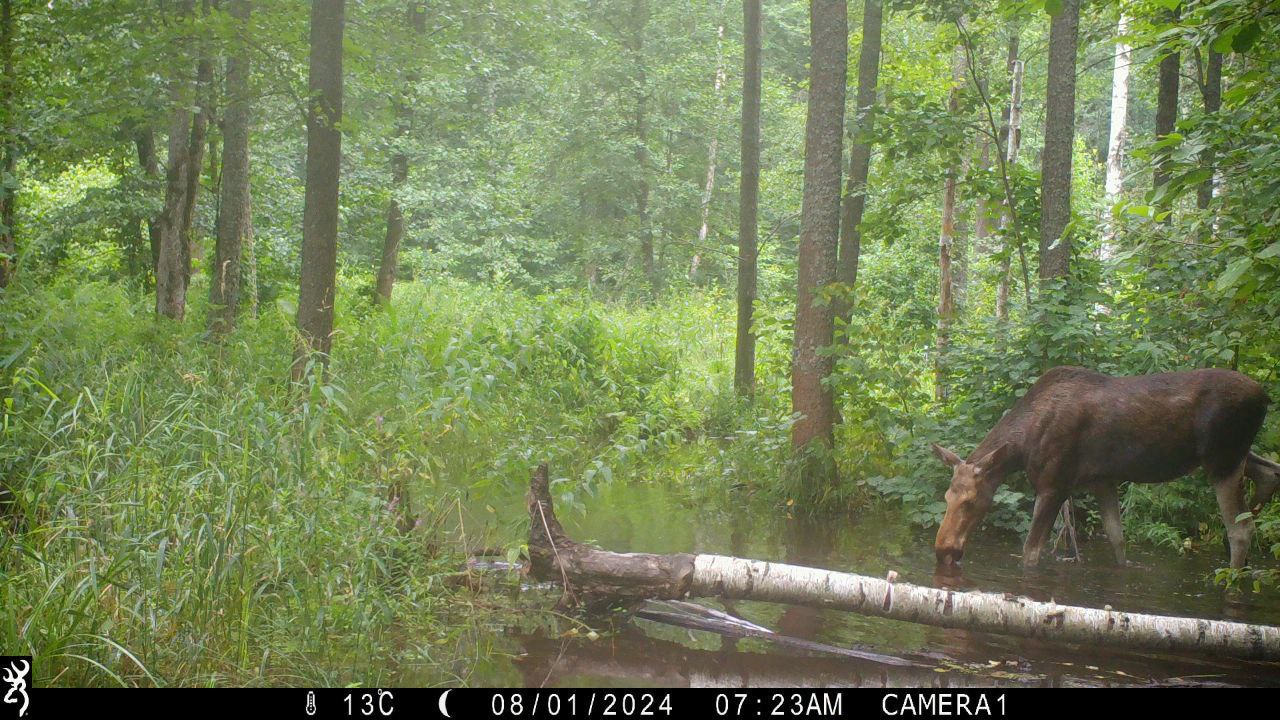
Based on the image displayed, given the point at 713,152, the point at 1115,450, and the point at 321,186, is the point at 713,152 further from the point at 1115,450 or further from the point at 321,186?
the point at 1115,450

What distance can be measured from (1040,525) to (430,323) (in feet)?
35.1

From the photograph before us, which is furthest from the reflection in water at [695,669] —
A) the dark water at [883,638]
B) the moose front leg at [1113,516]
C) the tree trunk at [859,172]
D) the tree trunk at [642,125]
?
the tree trunk at [642,125]

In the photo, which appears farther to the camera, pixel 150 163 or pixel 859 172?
pixel 150 163

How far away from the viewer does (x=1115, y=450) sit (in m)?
8.56

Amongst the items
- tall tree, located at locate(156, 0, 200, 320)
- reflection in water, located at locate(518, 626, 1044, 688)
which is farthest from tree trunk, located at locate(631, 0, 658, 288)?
reflection in water, located at locate(518, 626, 1044, 688)

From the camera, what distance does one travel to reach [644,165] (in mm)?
30922

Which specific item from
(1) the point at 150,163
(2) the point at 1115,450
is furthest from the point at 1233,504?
(1) the point at 150,163

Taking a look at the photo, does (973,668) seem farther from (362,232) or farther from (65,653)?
(362,232)

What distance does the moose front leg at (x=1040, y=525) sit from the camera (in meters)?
8.55

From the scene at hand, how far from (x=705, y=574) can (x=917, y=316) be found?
1031 cm

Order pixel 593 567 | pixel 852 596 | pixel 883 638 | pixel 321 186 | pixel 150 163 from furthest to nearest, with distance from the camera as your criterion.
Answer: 1. pixel 150 163
2. pixel 321 186
3. pixel 593 567
4. pixel 883 638
5. pixel 852 596

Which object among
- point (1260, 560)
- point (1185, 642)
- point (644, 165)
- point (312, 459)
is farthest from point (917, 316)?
point (644, 165)
